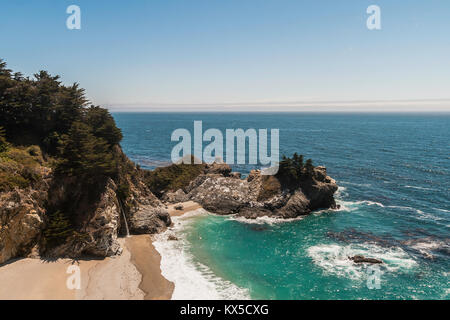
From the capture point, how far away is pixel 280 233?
42.1 m

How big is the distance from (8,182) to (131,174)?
18697 mm

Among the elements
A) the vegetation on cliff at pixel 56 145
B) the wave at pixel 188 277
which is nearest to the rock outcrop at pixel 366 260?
the wave at pixel 188 277

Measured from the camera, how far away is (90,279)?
27.4 m

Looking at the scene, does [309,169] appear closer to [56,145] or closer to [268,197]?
Answer: [268,197]

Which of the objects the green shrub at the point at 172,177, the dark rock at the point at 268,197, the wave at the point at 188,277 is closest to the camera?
the wave at the point at 188,277

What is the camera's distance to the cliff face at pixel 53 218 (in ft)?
92.7

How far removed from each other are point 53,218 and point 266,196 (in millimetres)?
34642

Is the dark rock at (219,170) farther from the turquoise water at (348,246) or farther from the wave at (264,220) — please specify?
the wave at (264,220)

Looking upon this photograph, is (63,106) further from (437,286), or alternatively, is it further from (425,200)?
(425,200)

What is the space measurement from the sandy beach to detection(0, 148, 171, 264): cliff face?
135 cm

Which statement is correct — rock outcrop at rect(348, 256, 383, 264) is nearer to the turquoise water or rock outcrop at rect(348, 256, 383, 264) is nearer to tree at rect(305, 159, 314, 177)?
the turquoise water

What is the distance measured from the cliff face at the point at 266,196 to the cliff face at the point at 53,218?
1949 centimetres

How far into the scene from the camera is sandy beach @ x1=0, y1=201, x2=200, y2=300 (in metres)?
25.0
